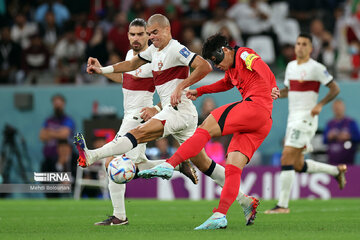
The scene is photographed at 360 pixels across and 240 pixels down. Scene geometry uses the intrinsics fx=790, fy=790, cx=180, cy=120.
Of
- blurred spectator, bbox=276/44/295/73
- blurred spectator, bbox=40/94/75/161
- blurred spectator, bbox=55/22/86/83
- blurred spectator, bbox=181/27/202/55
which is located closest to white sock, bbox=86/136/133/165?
blurred spectator, bbox=40/94/75/161

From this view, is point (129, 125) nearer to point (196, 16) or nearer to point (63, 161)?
point (63, 161)

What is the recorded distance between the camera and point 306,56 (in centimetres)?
1245

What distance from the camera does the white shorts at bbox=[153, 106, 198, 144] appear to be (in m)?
9.14

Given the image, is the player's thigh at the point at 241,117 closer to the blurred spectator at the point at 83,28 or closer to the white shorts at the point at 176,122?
the white shorts at the point at 176,122

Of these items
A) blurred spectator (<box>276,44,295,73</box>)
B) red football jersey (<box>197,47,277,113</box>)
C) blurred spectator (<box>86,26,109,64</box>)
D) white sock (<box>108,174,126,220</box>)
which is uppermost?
blurred spectator (<box>86,26,109,64</box>)

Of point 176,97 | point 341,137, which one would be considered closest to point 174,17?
point 341,137

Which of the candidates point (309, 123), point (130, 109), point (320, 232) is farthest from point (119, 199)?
point (309, 123)

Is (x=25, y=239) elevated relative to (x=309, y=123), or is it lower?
lower

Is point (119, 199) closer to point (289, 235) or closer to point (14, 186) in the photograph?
point (289, 235)

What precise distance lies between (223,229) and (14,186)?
10461 mm

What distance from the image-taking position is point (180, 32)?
19.5 m

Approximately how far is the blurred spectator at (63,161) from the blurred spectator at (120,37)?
8.94 ft

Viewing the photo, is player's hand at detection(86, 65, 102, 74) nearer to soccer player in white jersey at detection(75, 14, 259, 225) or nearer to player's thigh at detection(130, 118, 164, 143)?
soccer player in white jersey at detection(75, 14, 259, 225)

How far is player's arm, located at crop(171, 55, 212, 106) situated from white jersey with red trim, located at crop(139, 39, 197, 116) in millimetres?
168
